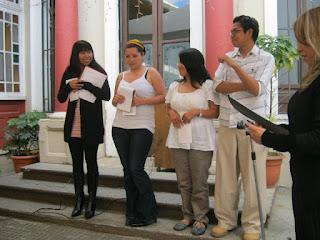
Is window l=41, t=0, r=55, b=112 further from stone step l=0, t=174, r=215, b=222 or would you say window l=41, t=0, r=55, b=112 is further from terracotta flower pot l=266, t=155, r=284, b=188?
terracotta flower pot l=266, t=155, r=284, b=188

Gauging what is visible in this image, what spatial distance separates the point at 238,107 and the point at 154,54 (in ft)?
14.5

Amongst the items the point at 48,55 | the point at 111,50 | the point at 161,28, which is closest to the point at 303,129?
the point at 161,28

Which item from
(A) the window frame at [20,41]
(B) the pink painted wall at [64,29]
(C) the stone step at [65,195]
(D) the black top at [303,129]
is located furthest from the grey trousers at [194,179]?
(A) the window frame at [20,41]

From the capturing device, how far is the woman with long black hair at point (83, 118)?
13.5 ft

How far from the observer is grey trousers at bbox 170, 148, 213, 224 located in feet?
12.0

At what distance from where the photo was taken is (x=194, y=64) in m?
3.67

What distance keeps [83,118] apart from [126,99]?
0.54m

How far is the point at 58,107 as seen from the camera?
6484 mm

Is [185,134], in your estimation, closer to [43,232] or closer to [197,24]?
[43,232]

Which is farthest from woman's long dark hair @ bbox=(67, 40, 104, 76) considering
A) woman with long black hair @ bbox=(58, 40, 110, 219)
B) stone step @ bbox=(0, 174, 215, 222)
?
stone step @ bbox=(0, 174, 215, 222)

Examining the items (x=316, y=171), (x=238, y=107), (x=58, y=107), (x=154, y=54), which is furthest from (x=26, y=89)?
(x=316, y=171)

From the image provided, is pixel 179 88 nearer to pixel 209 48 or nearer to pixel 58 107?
pixel 209 48

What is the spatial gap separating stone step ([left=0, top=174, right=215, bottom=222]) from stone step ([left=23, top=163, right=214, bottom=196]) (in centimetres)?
9

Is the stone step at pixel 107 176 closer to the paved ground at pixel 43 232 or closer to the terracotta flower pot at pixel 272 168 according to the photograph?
the terracotta flower pot at pixel 272 168
